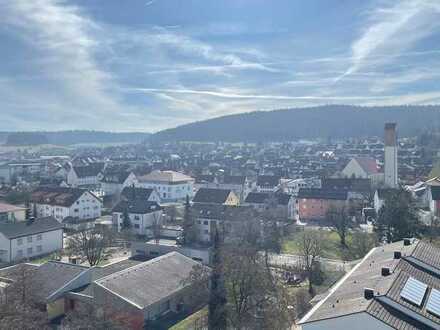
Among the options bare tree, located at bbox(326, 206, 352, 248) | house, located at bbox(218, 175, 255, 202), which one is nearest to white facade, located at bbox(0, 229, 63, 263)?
bare tree, located at bbox(326, 206, 352, 248)

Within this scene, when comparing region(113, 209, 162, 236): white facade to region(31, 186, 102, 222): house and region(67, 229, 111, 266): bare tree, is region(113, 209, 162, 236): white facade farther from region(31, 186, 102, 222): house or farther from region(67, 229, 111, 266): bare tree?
region(67, 229, 111, 266): bare tree

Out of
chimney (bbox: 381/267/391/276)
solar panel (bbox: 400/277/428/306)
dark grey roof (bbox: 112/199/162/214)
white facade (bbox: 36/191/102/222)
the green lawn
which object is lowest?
the green lawn

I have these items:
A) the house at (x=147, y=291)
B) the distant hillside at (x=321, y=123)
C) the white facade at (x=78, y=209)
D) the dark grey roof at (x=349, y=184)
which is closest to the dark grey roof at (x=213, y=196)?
the white facade at (x=78, y=209)

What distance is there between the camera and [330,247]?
32781 millimetres

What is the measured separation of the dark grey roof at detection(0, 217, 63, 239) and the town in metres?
0.10

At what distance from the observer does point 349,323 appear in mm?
11461

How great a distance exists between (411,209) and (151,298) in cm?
1723

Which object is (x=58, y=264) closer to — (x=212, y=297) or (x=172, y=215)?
(x=212, y=297)

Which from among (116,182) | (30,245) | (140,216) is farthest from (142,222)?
(116,182)

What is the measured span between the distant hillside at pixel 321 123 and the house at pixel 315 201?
10637 centimetres

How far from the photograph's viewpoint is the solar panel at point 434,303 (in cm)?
1221

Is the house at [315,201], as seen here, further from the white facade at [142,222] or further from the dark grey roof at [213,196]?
the white facade at [142,222]

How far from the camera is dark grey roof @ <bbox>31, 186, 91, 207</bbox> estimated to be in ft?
144

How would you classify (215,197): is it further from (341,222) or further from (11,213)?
(11,213)
